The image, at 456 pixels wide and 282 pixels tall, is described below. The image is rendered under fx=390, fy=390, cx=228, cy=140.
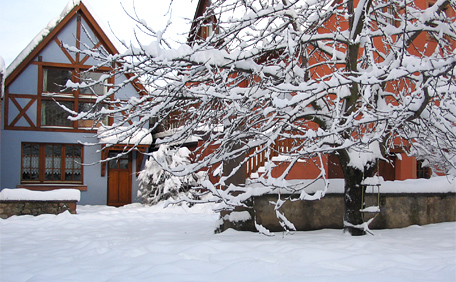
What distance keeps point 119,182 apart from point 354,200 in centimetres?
1134

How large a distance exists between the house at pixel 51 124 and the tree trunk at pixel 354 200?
9698 mm

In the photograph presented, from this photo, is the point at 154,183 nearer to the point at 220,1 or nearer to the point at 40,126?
the point at 40,126

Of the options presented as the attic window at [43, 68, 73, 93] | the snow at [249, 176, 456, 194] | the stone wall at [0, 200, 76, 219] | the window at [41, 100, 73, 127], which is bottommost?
the stone wall at [0, 200, 76, 219]

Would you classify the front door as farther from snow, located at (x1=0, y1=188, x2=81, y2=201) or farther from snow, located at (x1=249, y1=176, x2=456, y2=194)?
snow, located at (x1=249, y1=176, x2=456, y2=194)

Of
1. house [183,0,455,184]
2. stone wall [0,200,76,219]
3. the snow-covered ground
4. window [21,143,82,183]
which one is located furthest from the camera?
window [21,143,82,183]

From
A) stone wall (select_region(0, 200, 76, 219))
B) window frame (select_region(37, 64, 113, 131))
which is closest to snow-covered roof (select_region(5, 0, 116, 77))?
window frame (select_region(37, 64, 113, 131))

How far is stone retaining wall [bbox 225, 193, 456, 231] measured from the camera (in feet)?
21.1

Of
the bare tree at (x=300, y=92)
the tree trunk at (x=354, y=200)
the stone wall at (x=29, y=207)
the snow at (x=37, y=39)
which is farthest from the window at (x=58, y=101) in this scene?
the tree trunk at (x=354, y=200)

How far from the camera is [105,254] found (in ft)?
16.6

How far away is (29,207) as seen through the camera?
10.1 meters

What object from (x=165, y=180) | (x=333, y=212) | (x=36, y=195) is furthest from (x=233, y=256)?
(x=165, y=180)

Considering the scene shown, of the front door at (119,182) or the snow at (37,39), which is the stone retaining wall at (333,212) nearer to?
the front door at (119,182)

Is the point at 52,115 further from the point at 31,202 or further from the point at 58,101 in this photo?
the point at 31,202

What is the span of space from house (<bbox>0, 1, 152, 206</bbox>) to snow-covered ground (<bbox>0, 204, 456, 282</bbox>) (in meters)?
7.90
